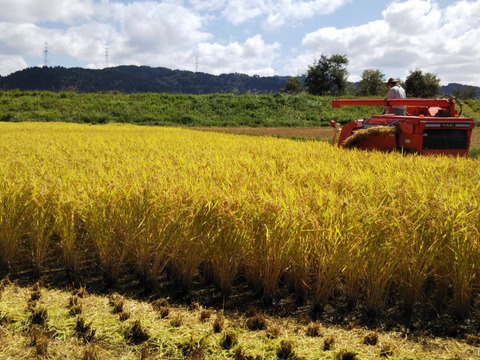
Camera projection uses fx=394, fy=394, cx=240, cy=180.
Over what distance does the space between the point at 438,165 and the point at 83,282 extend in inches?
178

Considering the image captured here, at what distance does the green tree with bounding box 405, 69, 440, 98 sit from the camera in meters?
50.6

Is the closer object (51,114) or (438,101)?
(438,101)

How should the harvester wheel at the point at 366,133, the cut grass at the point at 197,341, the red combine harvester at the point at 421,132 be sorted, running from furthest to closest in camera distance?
the harvester wheel at the point at 366,133 → the red combine harvester at the point at 421,132 → the cut grass at the point at 197,341

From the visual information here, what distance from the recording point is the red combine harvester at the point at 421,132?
20.6 feet

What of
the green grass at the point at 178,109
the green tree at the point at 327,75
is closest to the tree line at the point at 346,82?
the green tree at the point at 327,75

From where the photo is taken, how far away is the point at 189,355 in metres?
2.13

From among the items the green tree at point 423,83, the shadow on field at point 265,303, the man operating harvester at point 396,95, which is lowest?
the shadow on field at point 265,303

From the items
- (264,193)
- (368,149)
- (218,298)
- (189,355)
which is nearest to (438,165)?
(368,149)

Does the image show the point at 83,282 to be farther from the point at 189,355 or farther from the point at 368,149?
the point at 368,149

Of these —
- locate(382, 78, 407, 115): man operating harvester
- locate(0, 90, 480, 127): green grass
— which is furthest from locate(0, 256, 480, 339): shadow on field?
locate(0, 90, 480, 127): green grass

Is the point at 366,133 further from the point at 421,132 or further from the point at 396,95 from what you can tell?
the point at 396,95

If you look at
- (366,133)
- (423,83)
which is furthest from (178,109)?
(423,83)

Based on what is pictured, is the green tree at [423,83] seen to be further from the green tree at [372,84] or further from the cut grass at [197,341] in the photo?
the cut grass at [197,341]

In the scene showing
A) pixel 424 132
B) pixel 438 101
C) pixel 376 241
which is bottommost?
pixel 376 241
